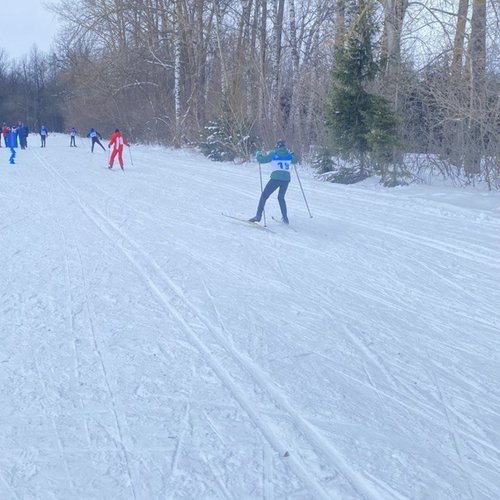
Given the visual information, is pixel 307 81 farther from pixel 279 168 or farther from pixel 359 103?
pixel 279 168

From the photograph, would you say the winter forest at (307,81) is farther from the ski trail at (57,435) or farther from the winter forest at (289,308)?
the ski trail at (57,435)

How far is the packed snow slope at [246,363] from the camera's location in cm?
420

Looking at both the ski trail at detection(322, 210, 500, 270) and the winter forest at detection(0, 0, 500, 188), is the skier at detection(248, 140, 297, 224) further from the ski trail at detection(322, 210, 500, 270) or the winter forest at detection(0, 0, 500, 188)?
the winter forest at detection(0, 0, 500, 188)

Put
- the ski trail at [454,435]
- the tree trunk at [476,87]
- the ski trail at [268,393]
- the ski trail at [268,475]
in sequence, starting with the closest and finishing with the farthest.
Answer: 1. the ski trail at [268,475]
2. the ski trail at [268,393]
3. the ski trail at [454,435]
4. the tree trunk at [476,87]

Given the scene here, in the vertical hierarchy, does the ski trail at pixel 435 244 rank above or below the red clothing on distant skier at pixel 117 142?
below

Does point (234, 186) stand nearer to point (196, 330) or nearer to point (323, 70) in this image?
point (323, 70)

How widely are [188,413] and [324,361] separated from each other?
5.43 ft

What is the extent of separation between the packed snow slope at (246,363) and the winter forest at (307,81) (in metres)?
9.01

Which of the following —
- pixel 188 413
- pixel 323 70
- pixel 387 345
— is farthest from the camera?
pixel 323 70

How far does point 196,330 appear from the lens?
6.78 metres

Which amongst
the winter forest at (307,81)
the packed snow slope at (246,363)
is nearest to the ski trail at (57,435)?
the packed snow slope at (246,363)

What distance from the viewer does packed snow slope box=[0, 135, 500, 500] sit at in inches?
165

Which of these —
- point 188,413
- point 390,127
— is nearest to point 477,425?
point 188,413

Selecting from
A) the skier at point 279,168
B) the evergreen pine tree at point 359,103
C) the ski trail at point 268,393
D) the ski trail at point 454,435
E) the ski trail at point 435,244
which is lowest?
the ski trail at point 454,435
